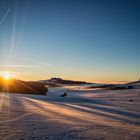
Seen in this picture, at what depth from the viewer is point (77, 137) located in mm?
5211

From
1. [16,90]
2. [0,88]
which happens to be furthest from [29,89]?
[0,88]

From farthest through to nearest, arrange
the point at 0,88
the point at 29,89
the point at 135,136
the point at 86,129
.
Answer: the point at 29,89 → the point at 0,88 → the point at 86,129 → the point at 135,136

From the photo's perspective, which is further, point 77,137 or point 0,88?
point 0,88

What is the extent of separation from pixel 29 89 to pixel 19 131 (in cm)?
2647

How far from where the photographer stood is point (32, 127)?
5984 millimetres

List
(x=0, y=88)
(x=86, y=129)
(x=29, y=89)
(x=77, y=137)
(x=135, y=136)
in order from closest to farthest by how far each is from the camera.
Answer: (x=77, y=137)
(x=135, y=136)
(x=86, y=129)
(x=0, y=88)
(x=29, y=89)

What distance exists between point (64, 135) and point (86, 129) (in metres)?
0.96

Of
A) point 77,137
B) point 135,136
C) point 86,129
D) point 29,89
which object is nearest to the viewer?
point 77,137

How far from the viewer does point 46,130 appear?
5.72 metres

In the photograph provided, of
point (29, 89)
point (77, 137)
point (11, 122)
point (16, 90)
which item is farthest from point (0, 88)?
point (77, 137)

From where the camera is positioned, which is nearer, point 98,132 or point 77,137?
point 77,137

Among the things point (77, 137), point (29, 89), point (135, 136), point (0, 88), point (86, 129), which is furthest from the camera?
point (29, 89)

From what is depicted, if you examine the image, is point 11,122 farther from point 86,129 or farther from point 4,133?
point 86,129

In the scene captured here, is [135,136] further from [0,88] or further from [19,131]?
[0,88]
